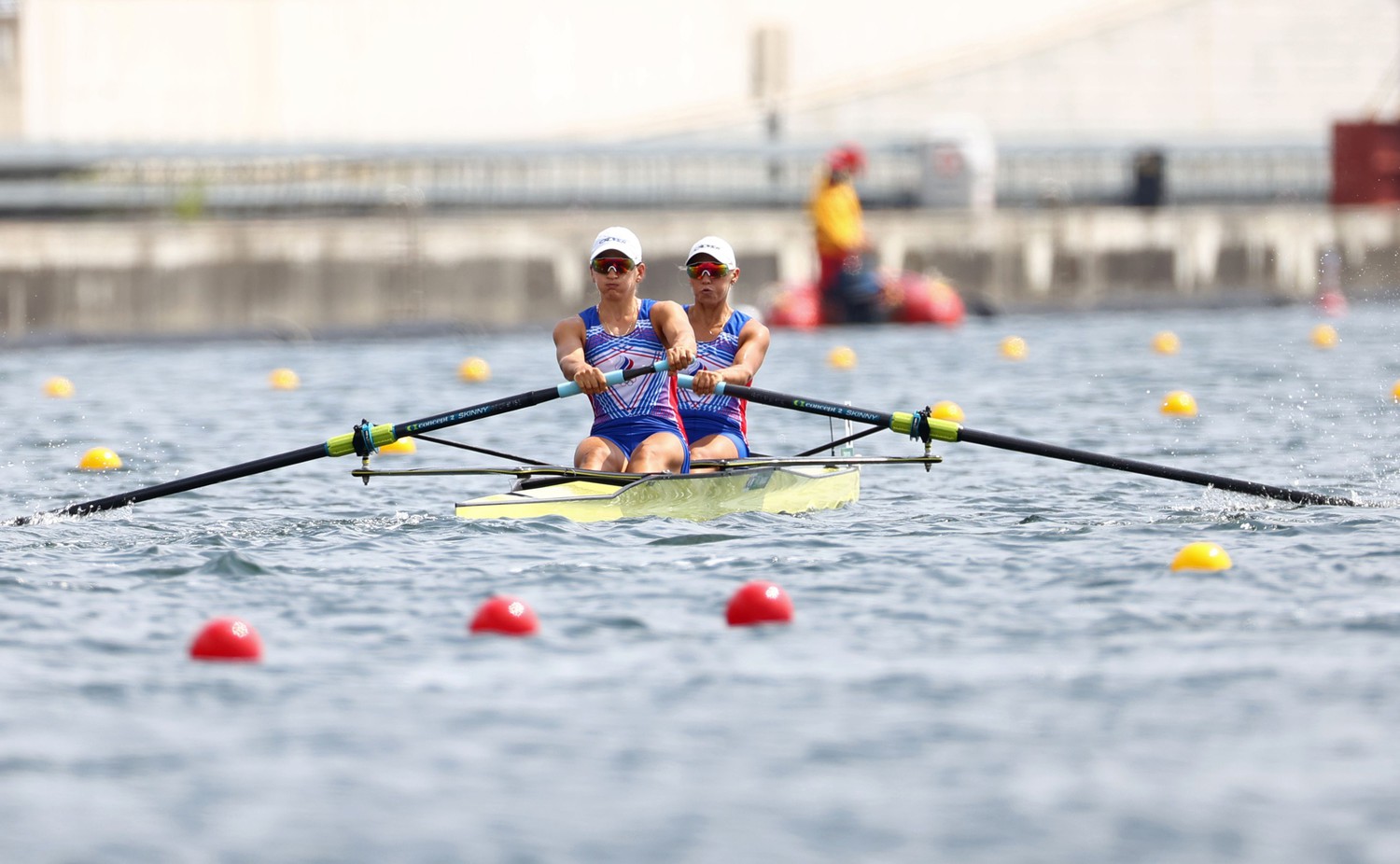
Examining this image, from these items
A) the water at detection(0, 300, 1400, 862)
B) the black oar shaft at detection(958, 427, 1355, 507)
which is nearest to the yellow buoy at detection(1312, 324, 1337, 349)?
the water at detection(0, 300, 1400, 862)

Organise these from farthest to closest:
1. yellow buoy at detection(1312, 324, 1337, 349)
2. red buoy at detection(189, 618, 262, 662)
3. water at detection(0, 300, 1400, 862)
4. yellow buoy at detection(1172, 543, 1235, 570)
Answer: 1. yellow buoy at detection(1312, 324, 1337, 349)
2. yellow buoy at detection(1172, 543, 1235, 570)
3. red buoy at detection(189, 618, 262, 662)
4. water at detection(0, 300, 1400, 862)

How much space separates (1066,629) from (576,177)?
2061 cm

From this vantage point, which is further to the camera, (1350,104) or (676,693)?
(1350,104)

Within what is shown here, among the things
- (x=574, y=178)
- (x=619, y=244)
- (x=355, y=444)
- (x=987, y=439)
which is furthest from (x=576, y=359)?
(x=574, y=178)

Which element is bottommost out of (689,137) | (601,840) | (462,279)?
(601,840)

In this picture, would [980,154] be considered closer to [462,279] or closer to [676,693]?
[462,279]

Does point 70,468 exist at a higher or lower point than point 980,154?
lower

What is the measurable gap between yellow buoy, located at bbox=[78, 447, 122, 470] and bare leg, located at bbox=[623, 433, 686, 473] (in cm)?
402

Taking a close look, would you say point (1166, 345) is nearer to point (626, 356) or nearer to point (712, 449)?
point (712, 449)

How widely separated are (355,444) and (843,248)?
1284 cm

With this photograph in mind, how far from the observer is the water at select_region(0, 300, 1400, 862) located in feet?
18.0

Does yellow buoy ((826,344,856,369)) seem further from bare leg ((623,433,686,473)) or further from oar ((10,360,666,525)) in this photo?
oar ((10,360,666,525))

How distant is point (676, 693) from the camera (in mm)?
6762

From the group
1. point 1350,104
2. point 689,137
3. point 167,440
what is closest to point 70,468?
point 167,440
